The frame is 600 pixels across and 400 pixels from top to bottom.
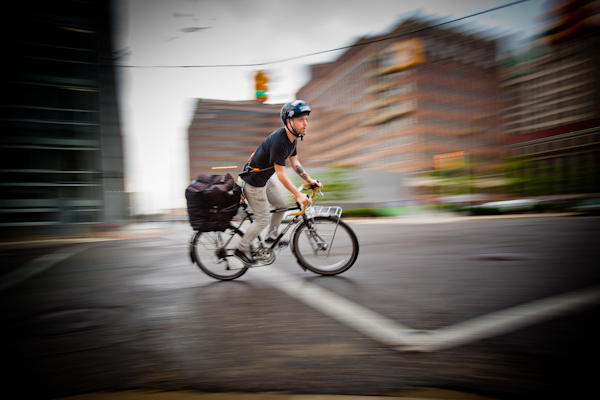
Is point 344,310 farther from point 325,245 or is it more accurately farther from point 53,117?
point 53,117

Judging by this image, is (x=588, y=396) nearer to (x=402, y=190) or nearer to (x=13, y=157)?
(x=13, y=157)

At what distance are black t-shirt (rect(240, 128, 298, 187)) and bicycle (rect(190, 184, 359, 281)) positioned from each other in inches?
15.7

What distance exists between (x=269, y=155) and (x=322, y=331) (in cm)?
226

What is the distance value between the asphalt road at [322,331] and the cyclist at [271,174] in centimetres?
64

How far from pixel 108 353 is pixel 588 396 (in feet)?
9.33

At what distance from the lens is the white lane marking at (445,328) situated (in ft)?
7.79

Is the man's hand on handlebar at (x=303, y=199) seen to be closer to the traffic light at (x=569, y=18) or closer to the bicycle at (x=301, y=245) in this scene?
the bicycle at (x=301, y=245)

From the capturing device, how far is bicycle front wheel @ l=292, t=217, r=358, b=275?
4.39 metres

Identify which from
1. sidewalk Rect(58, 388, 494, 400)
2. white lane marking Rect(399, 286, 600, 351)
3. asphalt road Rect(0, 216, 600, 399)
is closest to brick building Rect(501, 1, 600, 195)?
asphalt road Rect(0, 216, 600, 399)

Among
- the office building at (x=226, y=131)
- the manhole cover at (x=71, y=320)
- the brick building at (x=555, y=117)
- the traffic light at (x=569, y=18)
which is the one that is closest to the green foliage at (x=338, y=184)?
the brick building at (x=555, y=117)

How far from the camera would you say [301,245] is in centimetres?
450

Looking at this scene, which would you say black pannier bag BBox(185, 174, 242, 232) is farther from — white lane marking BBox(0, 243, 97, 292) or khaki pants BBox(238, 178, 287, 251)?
white lane marking BBox(0, 243, 97, 292)

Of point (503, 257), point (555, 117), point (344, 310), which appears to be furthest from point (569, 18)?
point (555, 117)

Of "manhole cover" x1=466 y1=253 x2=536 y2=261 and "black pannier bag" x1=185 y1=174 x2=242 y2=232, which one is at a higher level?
"black pannier bag" x1=185 y1=174 x2=242 y2=232
